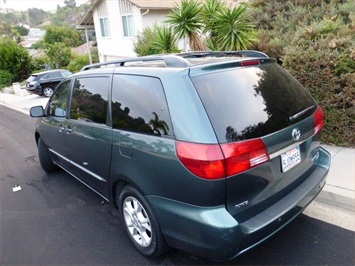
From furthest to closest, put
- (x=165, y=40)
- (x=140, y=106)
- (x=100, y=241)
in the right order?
(x=165, y=40) < (x=100, y=241) < (x=140, y=106)

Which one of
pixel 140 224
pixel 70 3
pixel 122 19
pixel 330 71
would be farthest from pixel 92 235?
pixel 70 3

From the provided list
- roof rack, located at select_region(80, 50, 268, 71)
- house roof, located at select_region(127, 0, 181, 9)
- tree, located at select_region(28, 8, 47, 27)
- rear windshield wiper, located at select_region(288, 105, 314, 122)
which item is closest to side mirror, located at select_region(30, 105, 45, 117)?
roof rack, located at select_region(80, 50, 268, 71)

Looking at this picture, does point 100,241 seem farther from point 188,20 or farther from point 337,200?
point 188,20

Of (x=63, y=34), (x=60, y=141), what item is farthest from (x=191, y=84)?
Answer: (x=63, y=34)

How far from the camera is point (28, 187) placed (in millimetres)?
4410

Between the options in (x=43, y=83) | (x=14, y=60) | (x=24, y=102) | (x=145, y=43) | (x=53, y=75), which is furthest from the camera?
(x=14, y=60)

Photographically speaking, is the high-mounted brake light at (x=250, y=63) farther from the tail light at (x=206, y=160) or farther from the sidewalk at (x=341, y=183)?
the sidewalk at (x=341, y=183)

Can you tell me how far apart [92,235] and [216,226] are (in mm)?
1647

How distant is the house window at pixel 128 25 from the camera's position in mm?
16095

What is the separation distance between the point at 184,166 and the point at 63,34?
2430 inches

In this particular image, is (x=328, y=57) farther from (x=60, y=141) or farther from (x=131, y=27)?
(x=131, y=27)

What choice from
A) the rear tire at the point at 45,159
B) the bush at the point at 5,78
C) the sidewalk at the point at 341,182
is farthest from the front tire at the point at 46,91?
the sidewalk at the point at 341,182

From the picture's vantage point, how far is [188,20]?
7.43 meters

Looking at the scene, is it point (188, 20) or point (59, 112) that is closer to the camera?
point (59, 112)
